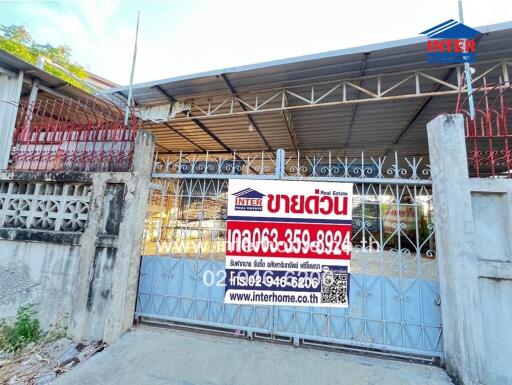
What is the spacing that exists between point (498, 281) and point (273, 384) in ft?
7.87

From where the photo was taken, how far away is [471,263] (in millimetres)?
2441

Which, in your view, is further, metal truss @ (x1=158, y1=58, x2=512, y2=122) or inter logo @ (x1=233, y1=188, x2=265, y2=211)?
metal truss @ (x1=158, y1=58, x2=512, y2=122)

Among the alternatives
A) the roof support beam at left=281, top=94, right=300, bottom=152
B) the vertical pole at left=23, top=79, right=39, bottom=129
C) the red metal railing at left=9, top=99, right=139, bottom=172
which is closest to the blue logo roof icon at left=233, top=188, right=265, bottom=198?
the red metal railing at left=9, top=99, right=139, bottom=172

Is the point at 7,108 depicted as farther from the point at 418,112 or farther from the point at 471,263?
the point at 418,112

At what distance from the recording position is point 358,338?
9.37 feet

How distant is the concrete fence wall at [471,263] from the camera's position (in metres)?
2.34

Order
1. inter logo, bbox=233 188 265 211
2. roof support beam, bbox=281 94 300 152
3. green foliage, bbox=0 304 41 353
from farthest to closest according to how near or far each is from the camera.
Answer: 1. roof support beam, bbox=281 94 300 152
2. inter logo, bbox=233 188 265 211
3. green foliage, bbox=0 304 41 353

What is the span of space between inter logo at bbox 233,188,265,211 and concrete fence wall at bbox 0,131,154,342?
1316 millimetres

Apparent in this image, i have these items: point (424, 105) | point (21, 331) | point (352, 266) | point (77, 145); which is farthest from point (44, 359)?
point (424, 105)

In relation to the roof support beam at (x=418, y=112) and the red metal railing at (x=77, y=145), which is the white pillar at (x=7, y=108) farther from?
the roof support beam at (x=418, y=112)

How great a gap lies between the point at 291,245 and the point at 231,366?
1.45 metres

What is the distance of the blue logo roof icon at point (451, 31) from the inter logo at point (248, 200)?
10.9ft

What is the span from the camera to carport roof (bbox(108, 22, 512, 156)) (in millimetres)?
3971

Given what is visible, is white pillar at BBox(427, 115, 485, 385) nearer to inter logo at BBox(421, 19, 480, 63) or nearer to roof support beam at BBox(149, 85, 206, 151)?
inter logo at BBox(421, 19, 480, 63)
